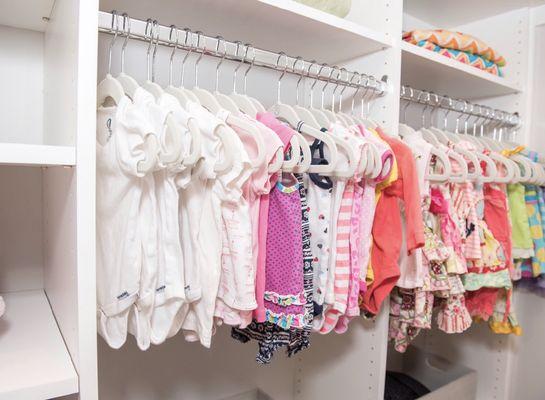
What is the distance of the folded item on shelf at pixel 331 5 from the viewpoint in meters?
1.02

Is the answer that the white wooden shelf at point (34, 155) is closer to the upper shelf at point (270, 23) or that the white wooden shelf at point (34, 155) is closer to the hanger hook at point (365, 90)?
the upper shelf at point (270, 23)

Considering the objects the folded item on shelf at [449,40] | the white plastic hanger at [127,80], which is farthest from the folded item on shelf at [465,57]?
the white plastic hanger at [127,80]

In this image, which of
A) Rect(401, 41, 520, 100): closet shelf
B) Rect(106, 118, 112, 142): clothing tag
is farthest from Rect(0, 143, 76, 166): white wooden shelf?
Rect(401, 41, 520, 100): closet shelf

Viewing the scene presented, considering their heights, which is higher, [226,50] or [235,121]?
[226,50]

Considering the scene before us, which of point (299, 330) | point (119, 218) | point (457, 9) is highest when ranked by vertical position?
point (457, 9)

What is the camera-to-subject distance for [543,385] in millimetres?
1541

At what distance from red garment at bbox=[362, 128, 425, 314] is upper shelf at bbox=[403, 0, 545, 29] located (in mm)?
788

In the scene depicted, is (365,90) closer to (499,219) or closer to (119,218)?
(499,219)

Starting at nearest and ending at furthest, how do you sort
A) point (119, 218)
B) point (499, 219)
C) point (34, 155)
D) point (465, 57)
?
1. point (34, 155)
2. point (119, 218)
3. point (499, 219)
4. point (465, 57)

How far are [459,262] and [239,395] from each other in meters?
0.78

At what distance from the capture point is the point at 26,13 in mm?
821

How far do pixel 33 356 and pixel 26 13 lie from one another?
642 millimetres

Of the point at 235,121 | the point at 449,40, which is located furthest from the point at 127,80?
the point at 449,40

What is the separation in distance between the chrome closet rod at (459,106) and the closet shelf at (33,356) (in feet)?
3.32
